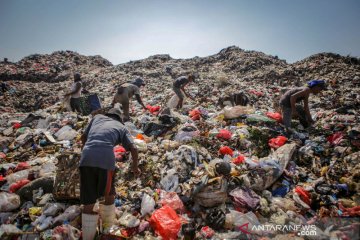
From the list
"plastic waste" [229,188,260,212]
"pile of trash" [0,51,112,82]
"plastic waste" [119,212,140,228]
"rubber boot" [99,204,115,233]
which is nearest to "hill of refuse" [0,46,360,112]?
"pile of trash" [0,51,112,82]

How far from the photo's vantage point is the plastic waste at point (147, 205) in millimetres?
2621

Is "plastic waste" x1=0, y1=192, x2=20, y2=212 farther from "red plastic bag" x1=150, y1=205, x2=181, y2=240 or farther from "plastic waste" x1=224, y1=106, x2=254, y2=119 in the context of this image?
"plastic waste" x1=224, y1=106, x2=254, y2=119

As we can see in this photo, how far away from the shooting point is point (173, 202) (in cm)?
268

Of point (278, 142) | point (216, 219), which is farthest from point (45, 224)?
point (278, 142)

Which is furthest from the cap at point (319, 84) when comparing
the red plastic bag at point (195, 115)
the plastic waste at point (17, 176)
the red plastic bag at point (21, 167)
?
the red plastic bag at point (21, 167)

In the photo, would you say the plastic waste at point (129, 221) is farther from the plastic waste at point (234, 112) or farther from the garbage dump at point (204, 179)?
the plastic waste at point (234, 112)

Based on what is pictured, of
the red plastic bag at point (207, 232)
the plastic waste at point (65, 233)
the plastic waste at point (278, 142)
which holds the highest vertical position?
the plastic waste at point (278, 142)

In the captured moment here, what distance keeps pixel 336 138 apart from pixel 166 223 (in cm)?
369

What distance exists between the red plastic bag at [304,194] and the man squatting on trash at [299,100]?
1.94m

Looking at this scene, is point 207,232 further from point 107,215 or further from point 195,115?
point 195,115

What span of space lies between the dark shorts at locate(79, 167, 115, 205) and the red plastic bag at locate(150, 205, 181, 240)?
0.69 m

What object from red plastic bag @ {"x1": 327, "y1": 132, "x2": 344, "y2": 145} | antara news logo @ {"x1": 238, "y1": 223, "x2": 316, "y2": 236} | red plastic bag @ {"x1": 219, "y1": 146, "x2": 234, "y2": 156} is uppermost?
red plastic bag @ {"x1": 327, "y1": 132, "x2": 344, "y2": 145}

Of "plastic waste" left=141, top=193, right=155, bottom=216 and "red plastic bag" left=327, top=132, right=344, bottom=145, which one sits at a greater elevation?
"red plastic bag" left=327, top=132, right=344, bottom=145

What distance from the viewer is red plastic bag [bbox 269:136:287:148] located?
13.1ft
